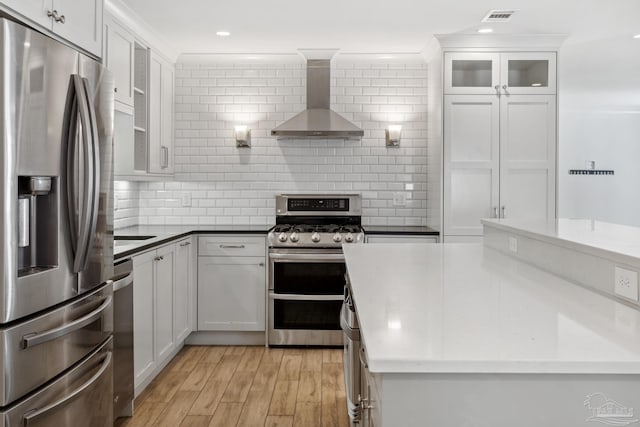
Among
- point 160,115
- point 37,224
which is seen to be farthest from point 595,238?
point 160,115

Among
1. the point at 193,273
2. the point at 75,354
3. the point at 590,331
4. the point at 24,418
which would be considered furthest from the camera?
the point at 193,273

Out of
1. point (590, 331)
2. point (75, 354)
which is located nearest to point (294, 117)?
point (75, 354)

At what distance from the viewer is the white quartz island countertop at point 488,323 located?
0.97 metres

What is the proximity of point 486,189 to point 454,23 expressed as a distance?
129 centimetres

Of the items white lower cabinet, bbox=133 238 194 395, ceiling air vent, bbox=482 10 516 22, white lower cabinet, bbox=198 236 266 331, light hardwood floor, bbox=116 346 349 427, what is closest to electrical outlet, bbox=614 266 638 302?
light hardwood floor, bbox=116 346 349 427

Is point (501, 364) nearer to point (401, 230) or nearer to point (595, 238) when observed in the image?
point (595, 238)

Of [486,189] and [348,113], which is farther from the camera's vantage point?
[348,113]

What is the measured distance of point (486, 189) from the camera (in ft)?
13.4

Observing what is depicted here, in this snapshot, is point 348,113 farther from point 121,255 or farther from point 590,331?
point 590,331

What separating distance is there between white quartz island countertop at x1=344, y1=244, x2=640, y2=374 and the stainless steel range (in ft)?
6.37

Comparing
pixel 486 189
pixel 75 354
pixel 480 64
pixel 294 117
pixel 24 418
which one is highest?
pixel 480 64

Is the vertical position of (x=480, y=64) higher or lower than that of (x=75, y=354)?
higher

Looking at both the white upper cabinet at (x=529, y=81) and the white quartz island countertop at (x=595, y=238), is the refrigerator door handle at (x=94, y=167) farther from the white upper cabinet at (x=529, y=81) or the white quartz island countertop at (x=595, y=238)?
the white upper cabinet at (x=529, y=81)

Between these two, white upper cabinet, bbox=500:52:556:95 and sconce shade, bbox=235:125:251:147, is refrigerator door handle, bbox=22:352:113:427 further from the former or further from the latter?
white upper cabinet, bbox=500:52:556:95
